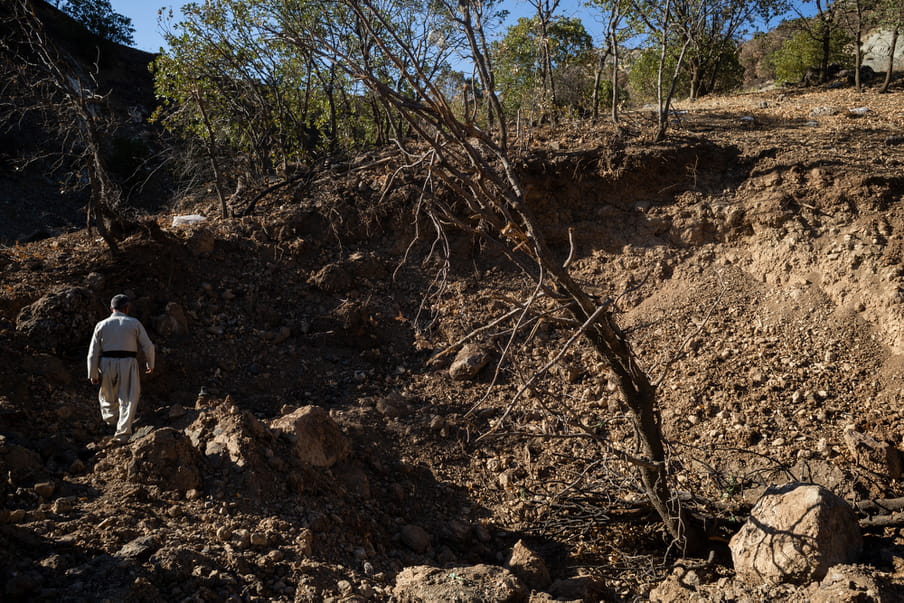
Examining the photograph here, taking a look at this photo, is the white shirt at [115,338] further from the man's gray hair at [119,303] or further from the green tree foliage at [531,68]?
the green tree foliage at [531,68]

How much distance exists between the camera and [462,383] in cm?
588

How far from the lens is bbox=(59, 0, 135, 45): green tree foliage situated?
952 inches

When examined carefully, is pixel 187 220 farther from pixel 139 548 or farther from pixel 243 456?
pixel 139 548

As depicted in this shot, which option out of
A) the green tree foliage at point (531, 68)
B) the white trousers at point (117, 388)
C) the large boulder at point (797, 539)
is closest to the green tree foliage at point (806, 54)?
the green tree foliage at point (531, 68)

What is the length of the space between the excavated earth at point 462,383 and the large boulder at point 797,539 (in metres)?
0.13

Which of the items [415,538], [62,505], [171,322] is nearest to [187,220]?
[171,322]

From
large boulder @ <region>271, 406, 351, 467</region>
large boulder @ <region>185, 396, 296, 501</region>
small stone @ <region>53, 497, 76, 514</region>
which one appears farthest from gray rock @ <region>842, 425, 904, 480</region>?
small stone @ <region>53, 497, 76, 514</region>

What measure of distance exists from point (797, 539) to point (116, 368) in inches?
191

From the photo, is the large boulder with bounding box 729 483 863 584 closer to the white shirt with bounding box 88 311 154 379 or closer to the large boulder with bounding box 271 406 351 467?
the large boulder with bounding box 271 406 351 467

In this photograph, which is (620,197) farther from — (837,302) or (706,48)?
(706,48)

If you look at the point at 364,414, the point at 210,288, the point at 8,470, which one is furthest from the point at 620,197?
the point at 8,470

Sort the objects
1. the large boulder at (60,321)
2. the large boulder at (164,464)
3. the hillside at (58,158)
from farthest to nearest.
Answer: the hillside at (58,158) < the large boulder at (60,321) < the large boulder at (164,464)

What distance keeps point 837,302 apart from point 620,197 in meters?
2.65

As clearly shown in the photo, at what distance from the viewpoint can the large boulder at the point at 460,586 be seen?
2926 mm
